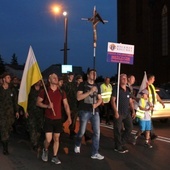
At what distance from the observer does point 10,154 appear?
9.93 meters

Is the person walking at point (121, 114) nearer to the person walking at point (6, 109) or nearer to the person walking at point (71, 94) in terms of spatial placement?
the person walking at point (71, 94)

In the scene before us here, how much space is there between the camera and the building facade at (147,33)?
1935 inches

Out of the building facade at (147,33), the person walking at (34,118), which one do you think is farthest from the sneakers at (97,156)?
the building facade at (147,33)

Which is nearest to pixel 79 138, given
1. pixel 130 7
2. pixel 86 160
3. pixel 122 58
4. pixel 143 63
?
pixel 86 160

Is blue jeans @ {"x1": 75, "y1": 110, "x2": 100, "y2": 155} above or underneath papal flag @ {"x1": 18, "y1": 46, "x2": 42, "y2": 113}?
underneath

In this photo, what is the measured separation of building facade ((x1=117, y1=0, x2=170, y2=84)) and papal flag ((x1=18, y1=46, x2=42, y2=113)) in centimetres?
3947

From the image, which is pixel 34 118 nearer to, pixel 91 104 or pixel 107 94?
pixel 91 104

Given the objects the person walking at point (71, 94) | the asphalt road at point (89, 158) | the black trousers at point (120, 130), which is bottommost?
the asphalt road at point (89, 158)

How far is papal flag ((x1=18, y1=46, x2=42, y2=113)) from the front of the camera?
928cm

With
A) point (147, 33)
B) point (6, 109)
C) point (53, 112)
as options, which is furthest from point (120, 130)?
point (147, 33)

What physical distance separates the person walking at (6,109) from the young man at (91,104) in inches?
64.9

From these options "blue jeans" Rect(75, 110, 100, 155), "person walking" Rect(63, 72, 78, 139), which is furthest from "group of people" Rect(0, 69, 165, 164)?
"person walking" Rect(63, 72, 78, 139)

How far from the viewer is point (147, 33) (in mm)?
53344

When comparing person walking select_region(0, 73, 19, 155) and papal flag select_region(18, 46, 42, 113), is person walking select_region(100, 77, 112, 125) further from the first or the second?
papal flag select_region(18, 46, 42, 113)
